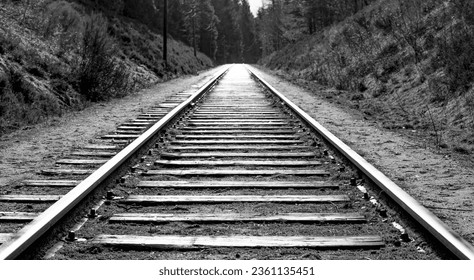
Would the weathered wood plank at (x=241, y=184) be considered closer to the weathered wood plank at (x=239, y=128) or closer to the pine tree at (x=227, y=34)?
the weathered wood plank at (x=239, y=128)

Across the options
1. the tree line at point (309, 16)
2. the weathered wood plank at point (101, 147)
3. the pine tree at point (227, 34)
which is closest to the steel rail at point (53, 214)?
the weathered wood plank at point (101, 147)

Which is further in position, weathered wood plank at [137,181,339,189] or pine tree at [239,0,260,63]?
pine tree at [239,0,260,63]

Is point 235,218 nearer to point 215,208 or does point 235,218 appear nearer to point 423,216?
point 215,208

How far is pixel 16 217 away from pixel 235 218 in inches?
69.0

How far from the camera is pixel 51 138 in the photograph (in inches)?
312

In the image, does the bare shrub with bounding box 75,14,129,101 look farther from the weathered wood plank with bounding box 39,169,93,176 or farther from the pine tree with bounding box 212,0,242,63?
the pine tree with bounding box 212,0,242,63

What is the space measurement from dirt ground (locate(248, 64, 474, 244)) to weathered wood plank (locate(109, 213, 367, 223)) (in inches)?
32.6

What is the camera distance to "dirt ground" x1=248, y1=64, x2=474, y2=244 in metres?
4.16

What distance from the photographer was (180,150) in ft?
21.9

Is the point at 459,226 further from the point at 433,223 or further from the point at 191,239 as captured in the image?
the point at 191,239

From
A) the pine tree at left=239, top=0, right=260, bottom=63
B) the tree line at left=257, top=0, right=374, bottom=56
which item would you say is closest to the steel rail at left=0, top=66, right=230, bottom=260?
the tree line at left=257, top=0, right=374, bottom=56

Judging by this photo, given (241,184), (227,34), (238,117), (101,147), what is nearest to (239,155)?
(241,184)

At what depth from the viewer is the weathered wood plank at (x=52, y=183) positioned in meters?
4.84

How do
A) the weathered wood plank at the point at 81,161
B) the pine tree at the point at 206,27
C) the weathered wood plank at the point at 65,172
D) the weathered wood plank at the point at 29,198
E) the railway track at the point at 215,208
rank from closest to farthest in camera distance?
the railway track at the point at 215,208 < the weathered wood plank at the point at 29,198 < the weathered wood plank at the point at 65,172 < the weathered wood plank at the point at 81,161 < the pine tree at the point at 206,27
